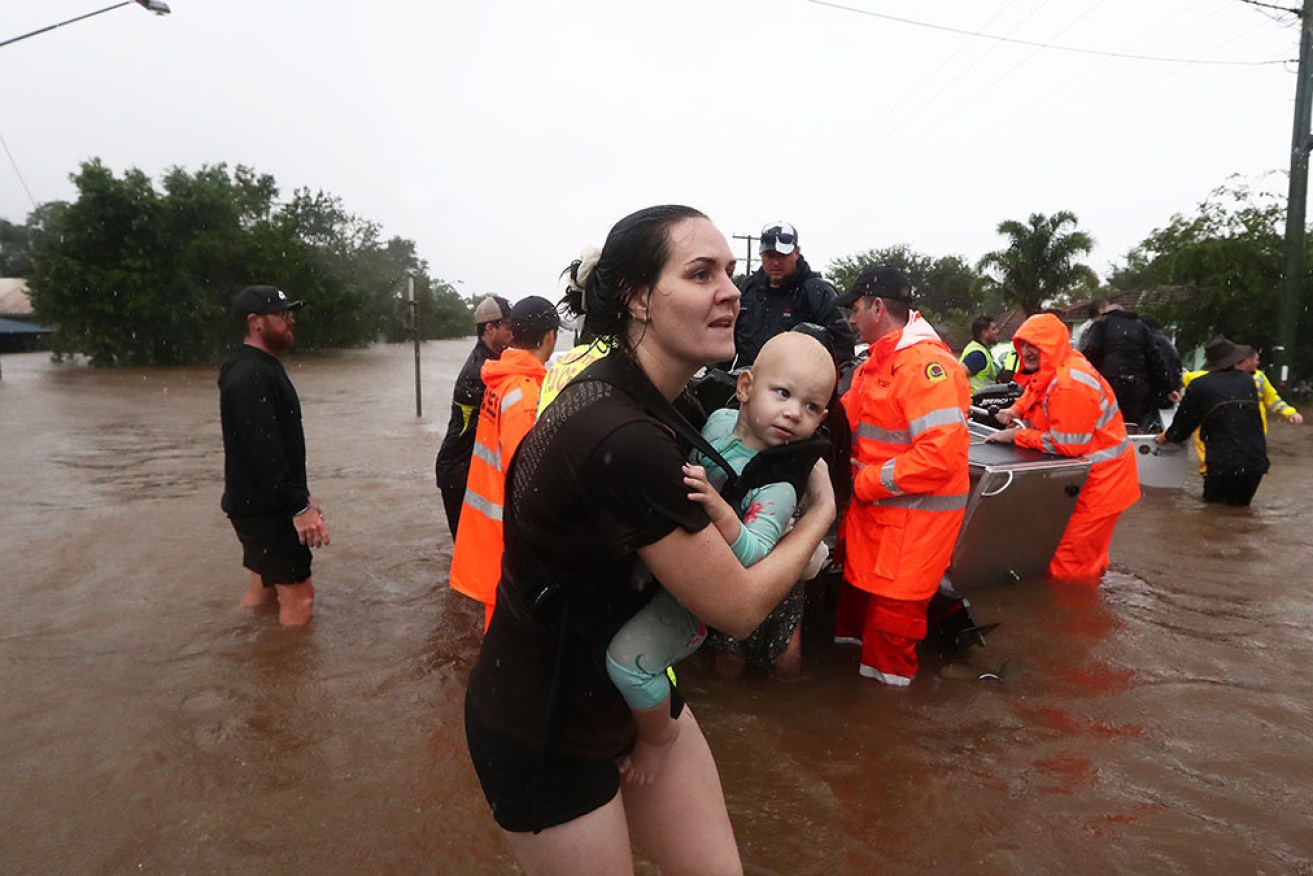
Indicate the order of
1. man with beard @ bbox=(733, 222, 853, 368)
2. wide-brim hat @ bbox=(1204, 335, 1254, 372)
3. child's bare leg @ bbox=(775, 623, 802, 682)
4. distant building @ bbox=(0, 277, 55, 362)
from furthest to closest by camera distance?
distant building @ bbox=(0, 277, 55, 362) < wide-brim hat @ bbox=(1204, 335, 1254, 372) < man with beard @ bbox=(733, 222, 853, 368) < child's bare leg @ bbox=(775, 623, 802, 682)

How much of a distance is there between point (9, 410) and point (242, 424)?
17.5m

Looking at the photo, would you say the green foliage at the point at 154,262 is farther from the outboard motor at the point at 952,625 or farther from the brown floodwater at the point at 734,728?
the outboard motor at the point at 952,625

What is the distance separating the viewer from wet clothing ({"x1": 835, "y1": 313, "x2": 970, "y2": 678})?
3.79m

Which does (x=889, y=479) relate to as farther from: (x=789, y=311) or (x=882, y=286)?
(x=789, y=311)

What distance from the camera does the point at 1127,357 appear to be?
326 inches

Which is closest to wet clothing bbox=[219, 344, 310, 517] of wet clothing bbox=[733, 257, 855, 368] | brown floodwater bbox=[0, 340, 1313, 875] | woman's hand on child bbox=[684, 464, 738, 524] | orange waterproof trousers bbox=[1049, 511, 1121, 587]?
brown floodwater bbox=[0, 340, 1313, 875]

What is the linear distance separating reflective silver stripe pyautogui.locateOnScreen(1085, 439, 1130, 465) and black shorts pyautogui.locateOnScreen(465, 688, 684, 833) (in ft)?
16.3

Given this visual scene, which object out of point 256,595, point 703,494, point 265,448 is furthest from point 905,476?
point 256,595

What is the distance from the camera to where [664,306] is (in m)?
1.51

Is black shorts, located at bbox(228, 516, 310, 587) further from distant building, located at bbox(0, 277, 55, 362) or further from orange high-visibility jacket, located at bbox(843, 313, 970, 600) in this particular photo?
distant building, located at bbox(0, 277, 55, 362)

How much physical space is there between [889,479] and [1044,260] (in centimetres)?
3395

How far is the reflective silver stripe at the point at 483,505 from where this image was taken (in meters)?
4.12

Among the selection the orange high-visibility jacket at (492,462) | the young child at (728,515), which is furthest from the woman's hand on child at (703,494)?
the orange high-visibility jacket at (492,462)

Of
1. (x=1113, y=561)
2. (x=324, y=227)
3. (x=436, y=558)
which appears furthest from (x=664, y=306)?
(x=324, y=227)
